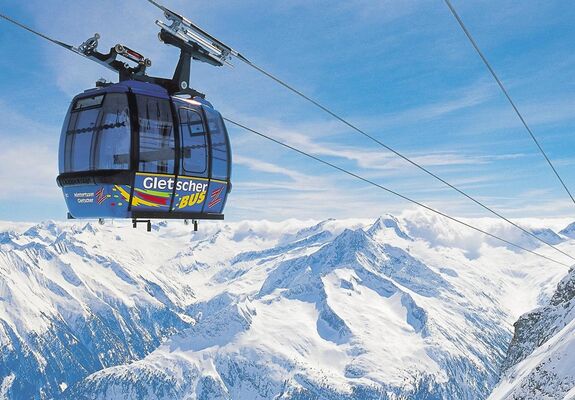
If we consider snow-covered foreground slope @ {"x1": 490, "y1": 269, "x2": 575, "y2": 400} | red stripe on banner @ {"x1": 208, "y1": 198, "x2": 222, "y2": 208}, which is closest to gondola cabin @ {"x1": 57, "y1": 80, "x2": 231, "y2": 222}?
red stripe on banner @ {"x1": 208, "y1": 198, "x2": 222, "y2": 208}

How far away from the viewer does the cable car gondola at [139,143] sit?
53.9ft

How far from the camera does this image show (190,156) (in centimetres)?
1764

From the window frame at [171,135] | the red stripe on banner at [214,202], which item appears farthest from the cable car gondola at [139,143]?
the red stripe on banner at [214,202]

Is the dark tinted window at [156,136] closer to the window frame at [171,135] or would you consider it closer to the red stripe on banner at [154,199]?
the window frame at [171,135]

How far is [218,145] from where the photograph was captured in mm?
18688

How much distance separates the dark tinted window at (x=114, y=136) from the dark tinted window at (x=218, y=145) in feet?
9.83

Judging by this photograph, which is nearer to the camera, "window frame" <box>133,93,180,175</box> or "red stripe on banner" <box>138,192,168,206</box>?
"window frame" <box>133,93,180,175</box>

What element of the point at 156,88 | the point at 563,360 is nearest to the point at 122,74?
the point at 156,88

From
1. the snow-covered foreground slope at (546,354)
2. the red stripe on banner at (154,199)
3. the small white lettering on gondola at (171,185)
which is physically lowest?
the snow-covered foreground slope at (546,354)

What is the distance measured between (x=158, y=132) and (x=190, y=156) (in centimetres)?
133

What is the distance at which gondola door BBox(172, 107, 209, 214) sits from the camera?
1747 centimetres

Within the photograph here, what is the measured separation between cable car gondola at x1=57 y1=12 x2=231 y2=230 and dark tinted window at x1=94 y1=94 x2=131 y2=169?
1.2 inches

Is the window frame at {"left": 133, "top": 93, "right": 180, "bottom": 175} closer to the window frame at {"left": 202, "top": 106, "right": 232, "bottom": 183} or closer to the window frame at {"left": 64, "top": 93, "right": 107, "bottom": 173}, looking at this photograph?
the window frame at {"left": 64, "top": 93, "right": 107, "bottom": 173}

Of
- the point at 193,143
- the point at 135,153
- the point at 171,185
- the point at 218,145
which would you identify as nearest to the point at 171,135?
the point at 193,143
